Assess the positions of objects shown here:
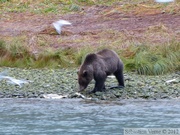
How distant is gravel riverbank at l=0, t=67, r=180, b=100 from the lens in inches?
539

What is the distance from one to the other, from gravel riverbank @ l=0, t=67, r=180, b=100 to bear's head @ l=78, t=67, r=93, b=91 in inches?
5.0

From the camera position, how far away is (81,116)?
1214cm

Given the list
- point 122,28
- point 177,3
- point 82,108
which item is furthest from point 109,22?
point 82,108

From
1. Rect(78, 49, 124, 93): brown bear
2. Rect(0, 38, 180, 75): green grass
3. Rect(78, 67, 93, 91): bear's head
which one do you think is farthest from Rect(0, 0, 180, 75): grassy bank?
Rect(78, 67, 93, 91): bear's head

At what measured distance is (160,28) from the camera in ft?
66.0

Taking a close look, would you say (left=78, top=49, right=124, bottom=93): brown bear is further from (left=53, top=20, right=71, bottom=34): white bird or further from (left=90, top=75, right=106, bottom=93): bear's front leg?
(left=53, top=20, right=71, bottom=34): white bird

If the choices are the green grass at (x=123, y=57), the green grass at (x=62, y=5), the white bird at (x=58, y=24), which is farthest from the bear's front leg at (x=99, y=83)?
the green grass at (x=62, y=5)

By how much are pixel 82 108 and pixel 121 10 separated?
10.2 metres

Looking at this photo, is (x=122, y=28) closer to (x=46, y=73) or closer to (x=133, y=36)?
(x=133, y=36)

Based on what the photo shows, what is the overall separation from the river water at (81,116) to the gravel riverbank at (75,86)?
1.24 feet

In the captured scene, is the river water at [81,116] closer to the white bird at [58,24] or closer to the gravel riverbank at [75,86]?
the gravel riverbank at [75,86]

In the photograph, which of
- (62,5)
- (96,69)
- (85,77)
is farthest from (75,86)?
(62,5)

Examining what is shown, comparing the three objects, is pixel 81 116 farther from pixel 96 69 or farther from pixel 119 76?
A: pixel 119 76

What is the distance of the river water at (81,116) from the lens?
1131 cm
